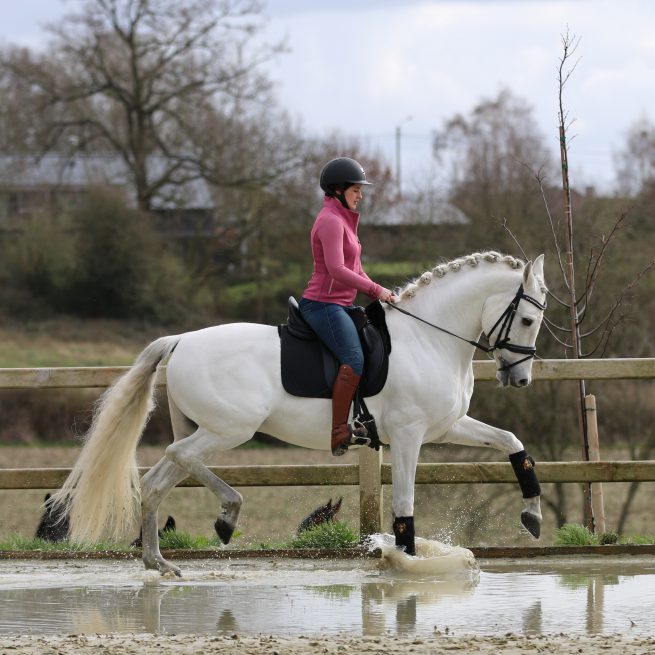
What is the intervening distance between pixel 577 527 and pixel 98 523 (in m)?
3.48

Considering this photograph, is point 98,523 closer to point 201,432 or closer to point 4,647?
point 201,432

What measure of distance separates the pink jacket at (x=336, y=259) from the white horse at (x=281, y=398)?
41cm

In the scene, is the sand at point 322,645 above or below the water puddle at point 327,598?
above

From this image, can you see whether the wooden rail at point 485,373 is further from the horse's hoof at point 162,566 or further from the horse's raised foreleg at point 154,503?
the horse's hoof at point 162,566

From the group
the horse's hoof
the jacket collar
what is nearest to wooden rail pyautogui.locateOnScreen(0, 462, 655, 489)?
the horse's hoof

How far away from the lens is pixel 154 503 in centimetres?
817

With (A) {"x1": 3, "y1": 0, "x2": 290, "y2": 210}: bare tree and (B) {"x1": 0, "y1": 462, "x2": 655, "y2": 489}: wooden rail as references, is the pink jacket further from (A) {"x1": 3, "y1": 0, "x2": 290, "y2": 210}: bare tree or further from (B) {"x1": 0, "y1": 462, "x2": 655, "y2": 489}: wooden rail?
(A) {"x1": 3, "y1": 0, "x2": 290, "y2": 210}: bare tree

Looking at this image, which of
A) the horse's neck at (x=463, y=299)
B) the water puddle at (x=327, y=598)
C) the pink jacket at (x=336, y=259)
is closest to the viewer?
the water puddle at (x=327, y=598)

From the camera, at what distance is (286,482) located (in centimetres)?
912

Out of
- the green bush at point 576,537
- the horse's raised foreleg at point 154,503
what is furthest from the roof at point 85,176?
the horse's raised foreleg at point 154,503

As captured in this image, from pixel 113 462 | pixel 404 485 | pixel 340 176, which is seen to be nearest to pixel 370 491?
pixel 404 485

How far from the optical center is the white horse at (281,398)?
797 centimetres

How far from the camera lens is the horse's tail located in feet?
26.7

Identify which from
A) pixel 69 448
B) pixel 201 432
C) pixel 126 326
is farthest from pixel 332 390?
pixel 126 326
